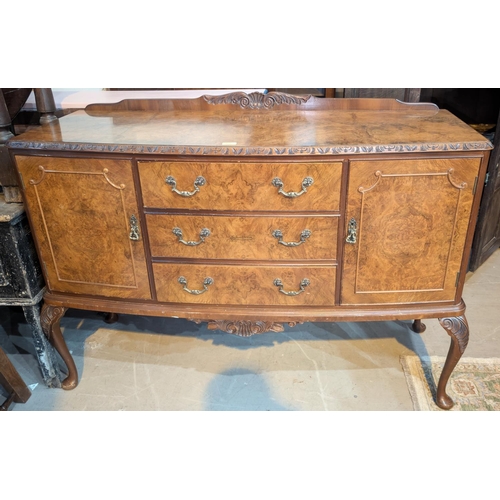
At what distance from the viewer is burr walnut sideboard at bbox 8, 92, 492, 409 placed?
1.51 metres

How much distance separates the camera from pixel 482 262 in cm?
291

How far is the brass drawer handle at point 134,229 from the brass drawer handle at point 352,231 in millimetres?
741

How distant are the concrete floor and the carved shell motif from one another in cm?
115

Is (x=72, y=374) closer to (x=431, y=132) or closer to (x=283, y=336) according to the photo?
(x=283, y=336)

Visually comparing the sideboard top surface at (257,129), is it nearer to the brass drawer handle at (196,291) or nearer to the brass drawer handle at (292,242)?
the brass drawer handle at (292,242)

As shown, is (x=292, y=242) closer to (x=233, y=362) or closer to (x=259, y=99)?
(x=259, y=99)

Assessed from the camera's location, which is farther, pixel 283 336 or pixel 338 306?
pixel 283 336

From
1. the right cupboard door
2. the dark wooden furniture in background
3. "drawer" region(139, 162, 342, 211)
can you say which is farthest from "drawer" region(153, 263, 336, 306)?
the dark wooden furniture in background

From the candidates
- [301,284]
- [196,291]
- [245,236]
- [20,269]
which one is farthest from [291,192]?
[20,269]

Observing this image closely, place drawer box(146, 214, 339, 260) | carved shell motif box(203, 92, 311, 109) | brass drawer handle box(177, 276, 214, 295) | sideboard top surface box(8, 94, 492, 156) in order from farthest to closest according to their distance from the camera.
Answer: carved shell motif box(203, 92, 311, 109) < brass drawer handle box(177, 276, 214, 295) < drawer box(146, 214, 339, 260) < sideboard top surface box(8, 94, 492, 156)

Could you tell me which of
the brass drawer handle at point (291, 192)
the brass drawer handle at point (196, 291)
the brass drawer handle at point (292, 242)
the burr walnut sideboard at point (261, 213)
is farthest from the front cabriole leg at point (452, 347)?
the brass drawer handle at point (196, 291)

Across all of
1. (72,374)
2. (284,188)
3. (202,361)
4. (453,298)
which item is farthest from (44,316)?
(453,298)

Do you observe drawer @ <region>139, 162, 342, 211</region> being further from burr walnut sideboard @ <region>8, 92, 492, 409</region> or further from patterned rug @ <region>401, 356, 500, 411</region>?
patterned rug @ <region>401, 356, 500, 411</region>

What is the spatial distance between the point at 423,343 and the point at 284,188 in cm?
125
